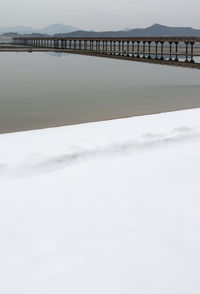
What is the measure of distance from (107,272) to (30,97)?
16.5 metres

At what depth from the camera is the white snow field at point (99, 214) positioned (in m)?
2.73

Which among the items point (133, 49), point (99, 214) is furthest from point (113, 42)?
point (99, 214)

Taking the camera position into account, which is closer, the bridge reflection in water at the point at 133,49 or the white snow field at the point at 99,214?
the white snow field at the point at 99,214

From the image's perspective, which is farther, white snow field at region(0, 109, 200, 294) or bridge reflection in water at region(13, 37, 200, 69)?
bridge reflection in water at region(13, 37, 200, 69)

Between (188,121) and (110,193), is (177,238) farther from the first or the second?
(188,121)

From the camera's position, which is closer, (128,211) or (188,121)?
(128,211)

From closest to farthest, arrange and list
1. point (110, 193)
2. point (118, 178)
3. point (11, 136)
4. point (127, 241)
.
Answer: point (127, 241) < point (110, 193) < point (118, 178) < point (11, 136)

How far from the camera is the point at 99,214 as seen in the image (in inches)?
146

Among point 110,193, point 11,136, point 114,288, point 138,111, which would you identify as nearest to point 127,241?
point 114,288

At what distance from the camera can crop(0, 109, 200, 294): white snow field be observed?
2.73 metres

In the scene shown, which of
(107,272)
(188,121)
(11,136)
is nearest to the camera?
(107,272)

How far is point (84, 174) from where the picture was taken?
4.79 metres

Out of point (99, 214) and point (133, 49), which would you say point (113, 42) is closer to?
point (133, 49)

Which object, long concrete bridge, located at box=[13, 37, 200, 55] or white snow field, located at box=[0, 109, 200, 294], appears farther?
long concrete bridge, located at box=[13, 37, 200, 55]
